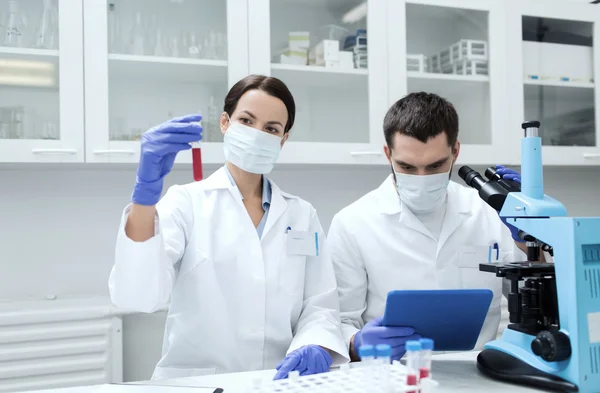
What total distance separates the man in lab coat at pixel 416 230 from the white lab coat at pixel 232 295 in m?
0.15

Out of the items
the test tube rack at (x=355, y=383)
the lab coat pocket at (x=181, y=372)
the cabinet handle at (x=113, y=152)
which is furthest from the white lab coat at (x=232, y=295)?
the cabinet handle at (x=113, y=152)

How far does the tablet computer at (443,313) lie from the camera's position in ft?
3.15

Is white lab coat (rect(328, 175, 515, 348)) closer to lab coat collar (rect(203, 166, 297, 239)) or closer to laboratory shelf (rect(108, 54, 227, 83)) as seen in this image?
lab coat collar (rect(203, 166, 297, 239))

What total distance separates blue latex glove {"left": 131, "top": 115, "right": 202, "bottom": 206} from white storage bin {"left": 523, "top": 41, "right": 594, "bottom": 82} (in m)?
2.01

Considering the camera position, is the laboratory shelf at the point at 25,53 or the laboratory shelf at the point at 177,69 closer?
the laboratory shelf at the point at 25,53

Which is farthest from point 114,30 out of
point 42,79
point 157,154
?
point 157,154

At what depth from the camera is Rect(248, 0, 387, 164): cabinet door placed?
221 centimetres

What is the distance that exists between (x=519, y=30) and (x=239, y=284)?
77.2 inches

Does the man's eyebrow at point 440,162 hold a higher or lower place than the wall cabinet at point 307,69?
lower

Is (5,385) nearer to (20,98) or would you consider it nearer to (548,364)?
(20,98)

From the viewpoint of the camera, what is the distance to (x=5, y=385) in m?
1.84

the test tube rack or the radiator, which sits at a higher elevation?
the test tube rack

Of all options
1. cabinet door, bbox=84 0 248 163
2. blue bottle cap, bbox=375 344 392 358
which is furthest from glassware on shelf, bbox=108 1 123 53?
blue bottle cap, bbox=375 344 392 358

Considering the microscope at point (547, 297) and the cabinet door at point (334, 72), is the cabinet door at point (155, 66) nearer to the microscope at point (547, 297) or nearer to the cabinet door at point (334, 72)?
the cabinet door at point (334, 72)
